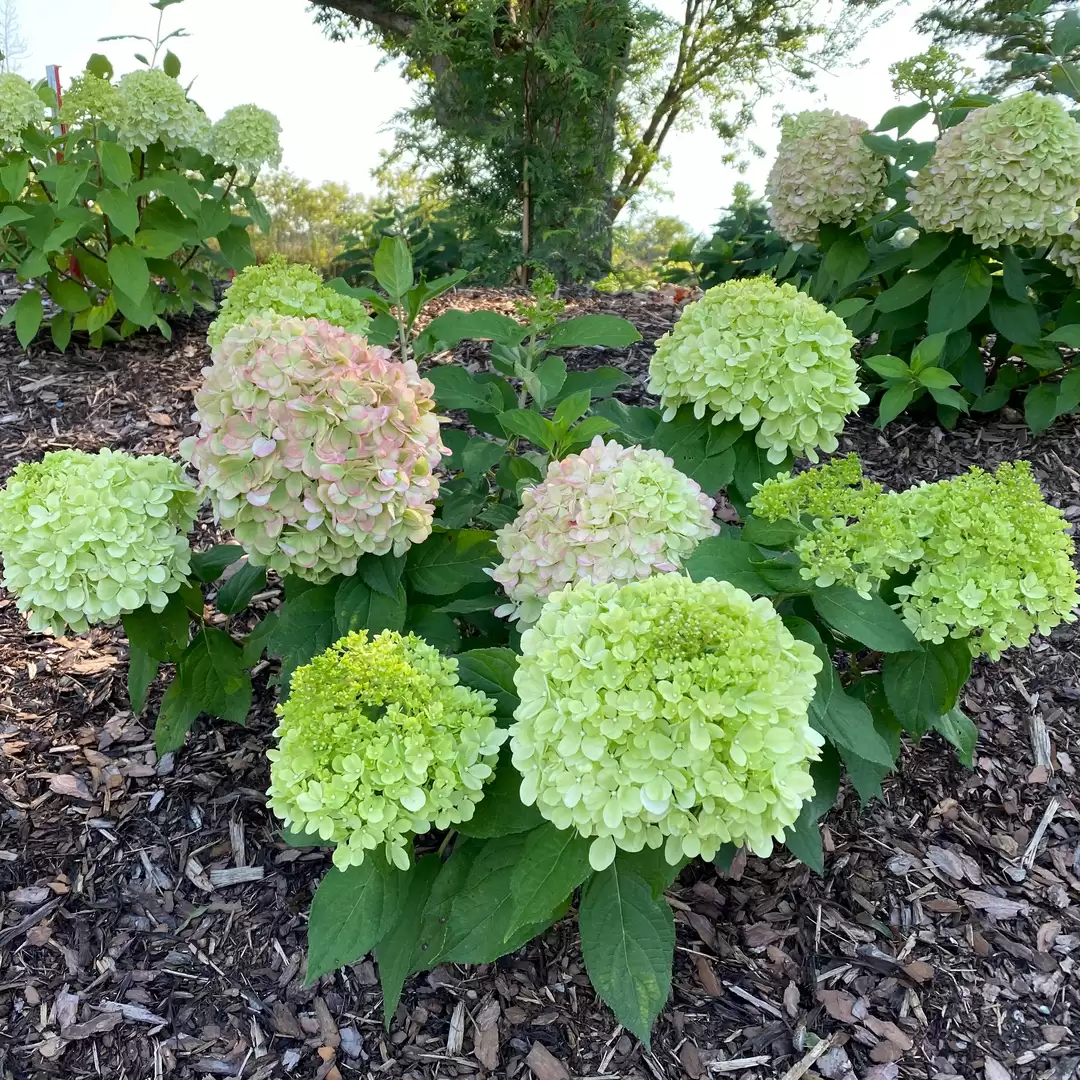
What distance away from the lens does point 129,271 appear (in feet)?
10.9

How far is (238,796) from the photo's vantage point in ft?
7.36

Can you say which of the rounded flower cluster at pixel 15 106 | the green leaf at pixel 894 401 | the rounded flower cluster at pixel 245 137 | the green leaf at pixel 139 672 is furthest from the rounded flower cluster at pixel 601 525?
the rounded flower cluster at pixel 15 106

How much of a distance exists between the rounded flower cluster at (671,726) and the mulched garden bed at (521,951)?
0.81 meters

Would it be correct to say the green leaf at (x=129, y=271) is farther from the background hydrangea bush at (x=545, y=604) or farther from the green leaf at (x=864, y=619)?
the green leaf at (x=864, y=619)

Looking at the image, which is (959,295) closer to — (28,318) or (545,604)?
(545,604)

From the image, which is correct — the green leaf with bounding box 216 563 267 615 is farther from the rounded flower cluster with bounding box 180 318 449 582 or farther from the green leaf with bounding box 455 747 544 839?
the green leaf with bounding box 455 747 544 839

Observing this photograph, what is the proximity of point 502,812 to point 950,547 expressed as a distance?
95cm

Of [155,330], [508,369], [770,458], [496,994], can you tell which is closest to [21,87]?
[155,330]

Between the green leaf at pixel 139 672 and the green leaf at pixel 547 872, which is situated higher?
the green leaf at pixel 547 872

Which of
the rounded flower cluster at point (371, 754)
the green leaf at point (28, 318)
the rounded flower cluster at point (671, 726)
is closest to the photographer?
the rounded flower cluster at point (671, 726)

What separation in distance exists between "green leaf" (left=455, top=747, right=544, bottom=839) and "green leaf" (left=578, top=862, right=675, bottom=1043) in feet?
0.62

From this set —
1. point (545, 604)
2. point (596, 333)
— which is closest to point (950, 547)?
point (545, 604)

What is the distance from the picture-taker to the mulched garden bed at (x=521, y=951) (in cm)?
174

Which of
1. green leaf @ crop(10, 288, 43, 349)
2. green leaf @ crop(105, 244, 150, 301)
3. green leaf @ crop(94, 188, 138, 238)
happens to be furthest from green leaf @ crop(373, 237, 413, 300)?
green leaf @ crop(10, 288, 43, 349)
